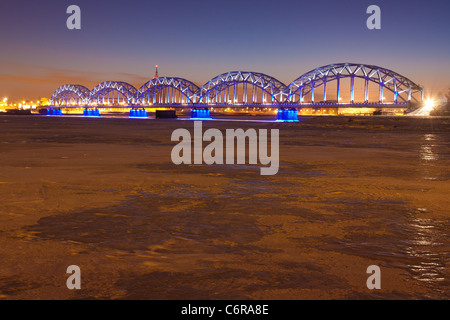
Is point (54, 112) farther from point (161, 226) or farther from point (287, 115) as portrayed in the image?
point (161, 226)

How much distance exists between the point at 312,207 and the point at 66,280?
4.04 m

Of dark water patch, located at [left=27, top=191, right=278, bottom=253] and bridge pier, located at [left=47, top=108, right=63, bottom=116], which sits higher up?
bridge pier, located at [left=47, top=108, right=63, bottom=116]

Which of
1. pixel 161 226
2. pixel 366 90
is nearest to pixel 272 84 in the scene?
pixel 366 90

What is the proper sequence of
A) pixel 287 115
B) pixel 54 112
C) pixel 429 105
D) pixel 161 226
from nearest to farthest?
pixel 161 226 → pixel 287 115 → pixel 54 112 → pixel 429 105

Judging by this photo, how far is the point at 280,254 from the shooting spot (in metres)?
4.66

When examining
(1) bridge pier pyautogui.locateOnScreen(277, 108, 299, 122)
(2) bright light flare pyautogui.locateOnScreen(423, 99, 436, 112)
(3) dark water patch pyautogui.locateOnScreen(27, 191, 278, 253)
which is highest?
(2) bright light flare pyautogui.locateOnScreen(423, 99, 436, 112)

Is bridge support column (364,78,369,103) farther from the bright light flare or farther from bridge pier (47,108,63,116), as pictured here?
bridge pier (47,108,63,116)

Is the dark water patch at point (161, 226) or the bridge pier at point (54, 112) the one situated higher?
the bridge pier at point (54, 112)

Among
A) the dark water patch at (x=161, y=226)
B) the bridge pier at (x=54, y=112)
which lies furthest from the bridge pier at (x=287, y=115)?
the bridge pier at (x=54, y=112)

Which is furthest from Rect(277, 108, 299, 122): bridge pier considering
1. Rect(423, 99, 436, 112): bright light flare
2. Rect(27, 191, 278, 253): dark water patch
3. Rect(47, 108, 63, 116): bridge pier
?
Rect(423, 99, 436, 112): bright light flare

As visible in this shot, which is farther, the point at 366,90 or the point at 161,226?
the point at 366,90

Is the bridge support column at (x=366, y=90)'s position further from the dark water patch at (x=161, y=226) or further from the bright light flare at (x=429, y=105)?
the dark water patch at (x=161, y=226)
